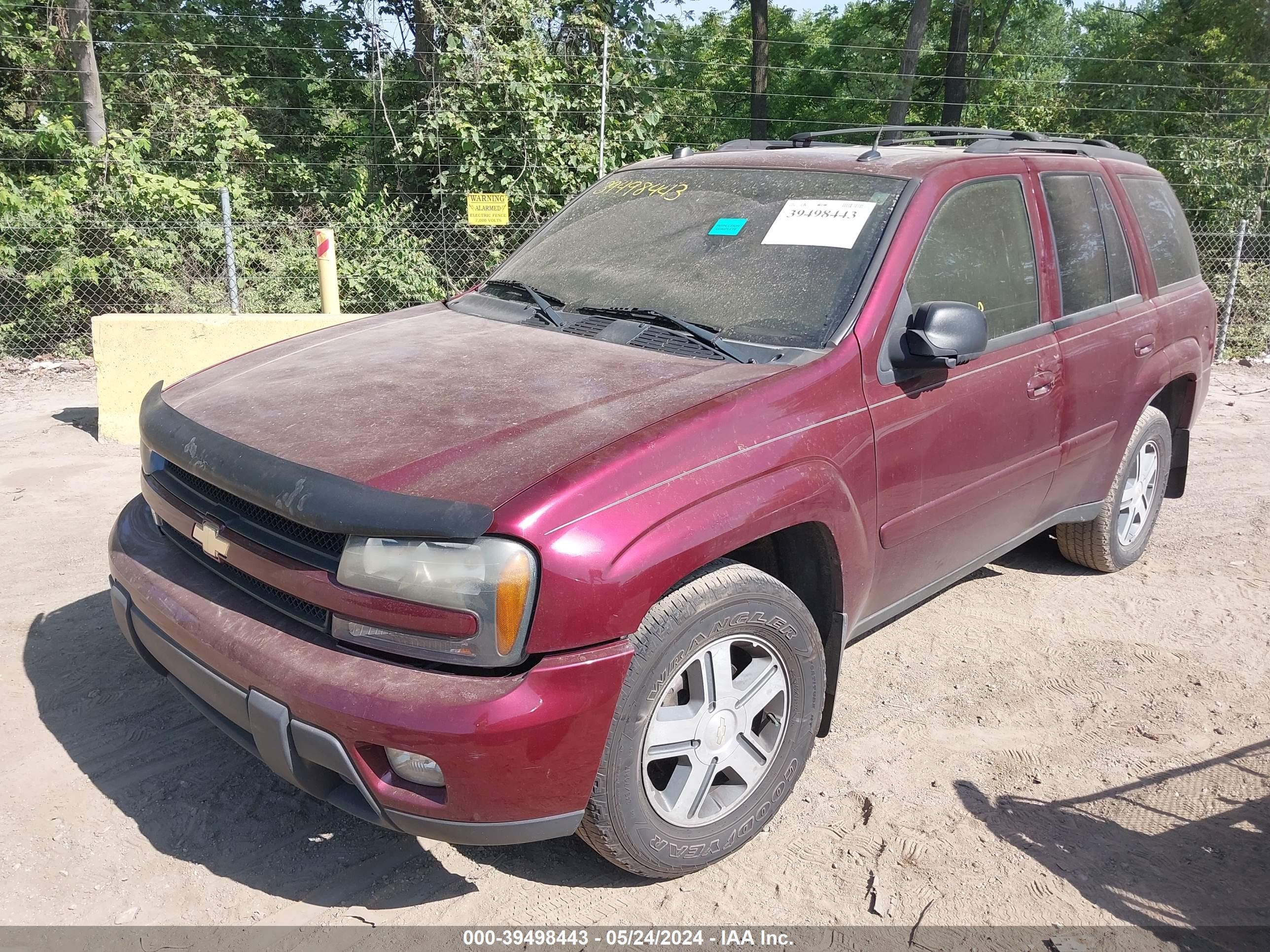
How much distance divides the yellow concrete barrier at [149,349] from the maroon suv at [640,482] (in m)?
3.32

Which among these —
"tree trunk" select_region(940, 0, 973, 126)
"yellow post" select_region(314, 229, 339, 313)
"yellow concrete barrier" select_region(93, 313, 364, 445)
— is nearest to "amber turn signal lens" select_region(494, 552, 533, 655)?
"yellow concrete barrier" select_region(93, 313, 364, 445)

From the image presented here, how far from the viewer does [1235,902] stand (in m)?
2.71

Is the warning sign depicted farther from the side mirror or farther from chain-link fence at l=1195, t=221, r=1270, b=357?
chain-link fence at l=1195, t=221, r=1270, b=357

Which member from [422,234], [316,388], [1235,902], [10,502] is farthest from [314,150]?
[1235,902]

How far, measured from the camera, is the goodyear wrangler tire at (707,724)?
7.84 ft

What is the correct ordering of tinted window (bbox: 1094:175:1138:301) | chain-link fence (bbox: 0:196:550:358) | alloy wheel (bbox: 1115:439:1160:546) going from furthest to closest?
chain-link fence (bbox: 0:196:550:358)
alloy wheel (bbox: 1115:439:1160:546)
tinted window (bbox: 1094:175:1138:301)

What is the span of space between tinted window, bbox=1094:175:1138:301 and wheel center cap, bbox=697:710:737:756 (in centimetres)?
270

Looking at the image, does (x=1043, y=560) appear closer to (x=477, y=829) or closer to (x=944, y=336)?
(x=944, y=336)

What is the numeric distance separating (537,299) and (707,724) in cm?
173

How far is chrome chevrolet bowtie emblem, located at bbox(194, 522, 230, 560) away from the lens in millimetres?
2578

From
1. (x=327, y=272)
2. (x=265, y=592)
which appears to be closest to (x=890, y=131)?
(x=265, y=592)

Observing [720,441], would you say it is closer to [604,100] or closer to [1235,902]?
[1235,902]

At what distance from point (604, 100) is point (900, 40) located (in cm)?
1531

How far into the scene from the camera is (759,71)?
21.2 meters
